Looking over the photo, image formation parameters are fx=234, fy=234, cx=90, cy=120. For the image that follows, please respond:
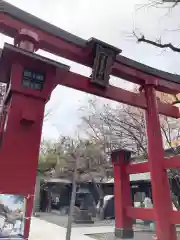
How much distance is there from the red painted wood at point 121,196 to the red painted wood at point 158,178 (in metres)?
1.68

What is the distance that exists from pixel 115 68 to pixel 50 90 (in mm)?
2447

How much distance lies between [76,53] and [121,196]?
14.9ft

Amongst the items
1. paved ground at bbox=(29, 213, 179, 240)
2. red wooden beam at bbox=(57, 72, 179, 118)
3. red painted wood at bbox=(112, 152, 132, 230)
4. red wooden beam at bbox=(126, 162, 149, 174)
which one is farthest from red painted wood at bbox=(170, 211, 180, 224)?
paved ground at bbox=(29, 213, 179, 240)

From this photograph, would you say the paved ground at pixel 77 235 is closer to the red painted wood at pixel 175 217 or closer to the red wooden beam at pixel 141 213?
the red wooden beam at pixel 141 213

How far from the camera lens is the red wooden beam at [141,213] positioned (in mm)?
6029

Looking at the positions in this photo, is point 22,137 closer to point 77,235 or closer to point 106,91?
point 106,91

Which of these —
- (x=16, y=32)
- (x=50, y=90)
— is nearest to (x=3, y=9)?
(x=16, y=32)

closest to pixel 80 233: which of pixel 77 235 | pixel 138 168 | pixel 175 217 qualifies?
pixel 77 235

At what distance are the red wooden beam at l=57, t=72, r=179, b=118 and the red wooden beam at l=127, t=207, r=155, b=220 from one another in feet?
9.28

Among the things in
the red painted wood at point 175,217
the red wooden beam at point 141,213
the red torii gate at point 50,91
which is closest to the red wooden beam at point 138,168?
the red torii gate at point 50,91

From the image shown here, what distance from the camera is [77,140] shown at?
20.2 metres

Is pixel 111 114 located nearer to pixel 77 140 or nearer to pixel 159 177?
pixel 159 177

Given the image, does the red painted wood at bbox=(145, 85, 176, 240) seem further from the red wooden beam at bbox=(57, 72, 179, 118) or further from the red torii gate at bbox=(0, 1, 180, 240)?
the red wooden beam at bbox=(57, 72, 179, 118)

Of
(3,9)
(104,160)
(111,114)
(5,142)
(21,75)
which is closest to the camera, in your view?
(5,142)
